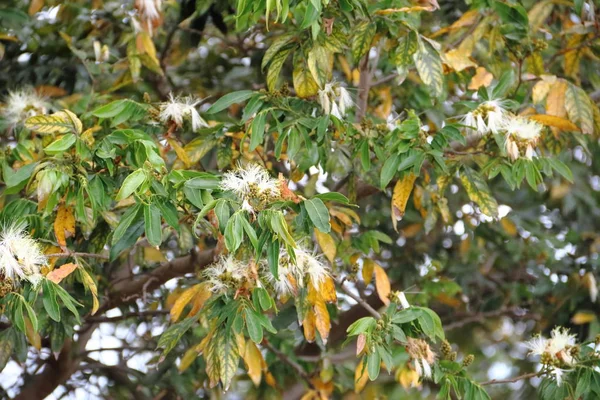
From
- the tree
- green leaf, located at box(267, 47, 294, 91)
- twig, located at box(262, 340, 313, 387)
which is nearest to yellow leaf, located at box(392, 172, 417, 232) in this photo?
the tree

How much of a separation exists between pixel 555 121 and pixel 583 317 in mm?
1025

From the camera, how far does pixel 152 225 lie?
1874 mm

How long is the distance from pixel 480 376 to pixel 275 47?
110 inches

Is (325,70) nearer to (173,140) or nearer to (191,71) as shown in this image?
(173,140)

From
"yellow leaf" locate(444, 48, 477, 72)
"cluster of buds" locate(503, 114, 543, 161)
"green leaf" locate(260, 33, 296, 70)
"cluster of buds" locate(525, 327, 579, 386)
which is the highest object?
"green leaf" locate(260, 33, 296, 70)

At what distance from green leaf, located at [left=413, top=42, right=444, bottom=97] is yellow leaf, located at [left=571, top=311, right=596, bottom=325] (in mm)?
1205

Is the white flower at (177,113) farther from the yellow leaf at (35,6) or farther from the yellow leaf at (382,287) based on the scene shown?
the yellow leaf at (35,6)

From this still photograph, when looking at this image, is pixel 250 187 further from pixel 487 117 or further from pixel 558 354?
pixel 558 354

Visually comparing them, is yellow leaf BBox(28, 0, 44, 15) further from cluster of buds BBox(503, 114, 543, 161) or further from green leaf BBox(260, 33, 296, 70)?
cluster of buds BBox(503, 114, 543, 161)

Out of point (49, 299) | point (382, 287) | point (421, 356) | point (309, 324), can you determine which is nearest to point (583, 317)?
point (382, 287)

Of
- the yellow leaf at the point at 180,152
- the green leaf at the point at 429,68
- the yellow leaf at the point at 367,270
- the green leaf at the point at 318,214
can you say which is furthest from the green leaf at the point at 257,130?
the yellow leaf at the point at 367,270

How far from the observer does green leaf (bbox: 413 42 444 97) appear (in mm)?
2434

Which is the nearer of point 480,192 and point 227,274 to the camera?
point 227,274

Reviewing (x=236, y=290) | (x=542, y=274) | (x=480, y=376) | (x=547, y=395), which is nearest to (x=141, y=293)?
(x=236, y=290)
